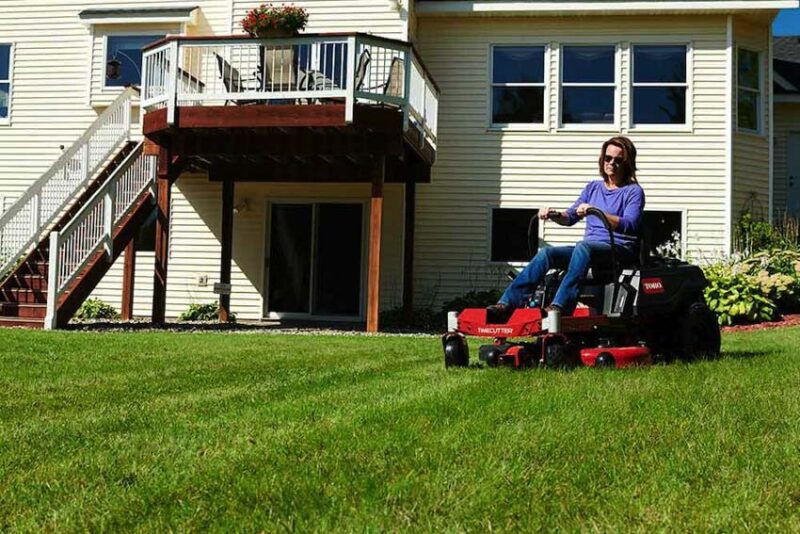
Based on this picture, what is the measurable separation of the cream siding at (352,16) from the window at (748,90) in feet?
19.6

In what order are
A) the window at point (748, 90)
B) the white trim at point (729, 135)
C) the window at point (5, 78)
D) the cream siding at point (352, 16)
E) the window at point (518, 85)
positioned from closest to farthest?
1. the white trim at point (729, 135)
2. the cream siding at point (352, 16)
3. the window at point (518, 85)
4. the window at point (748, 90)
5. the window at point (5, 78)

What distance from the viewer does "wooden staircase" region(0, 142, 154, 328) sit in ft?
35.4

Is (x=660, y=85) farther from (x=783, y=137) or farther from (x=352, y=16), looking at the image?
(x=352, y=16)

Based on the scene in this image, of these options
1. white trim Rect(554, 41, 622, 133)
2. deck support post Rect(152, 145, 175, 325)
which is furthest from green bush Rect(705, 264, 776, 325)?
deck support post Rect(152, 145, 175, 325)

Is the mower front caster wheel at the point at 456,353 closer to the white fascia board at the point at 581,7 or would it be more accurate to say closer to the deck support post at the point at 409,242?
the deck support post at the point at 409,242

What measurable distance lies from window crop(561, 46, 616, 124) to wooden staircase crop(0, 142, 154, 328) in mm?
7528

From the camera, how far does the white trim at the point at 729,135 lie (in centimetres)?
1426

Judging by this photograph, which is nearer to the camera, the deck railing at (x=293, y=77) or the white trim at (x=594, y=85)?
the deck railing at (x=293, y=77)

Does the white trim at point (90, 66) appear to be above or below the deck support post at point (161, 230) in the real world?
above

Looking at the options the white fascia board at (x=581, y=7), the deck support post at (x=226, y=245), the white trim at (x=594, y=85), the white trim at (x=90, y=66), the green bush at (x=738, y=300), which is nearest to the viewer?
the green bush at (x=738, y=300)

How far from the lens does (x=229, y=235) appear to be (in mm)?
13891

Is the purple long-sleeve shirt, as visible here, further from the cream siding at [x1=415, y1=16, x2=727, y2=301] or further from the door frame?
the door frame

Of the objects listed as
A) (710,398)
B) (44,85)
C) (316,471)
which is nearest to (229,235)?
(44,85)

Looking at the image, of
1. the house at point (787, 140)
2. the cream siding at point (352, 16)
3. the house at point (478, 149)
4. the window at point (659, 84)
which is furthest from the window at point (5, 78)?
the house at point (787, 140)
